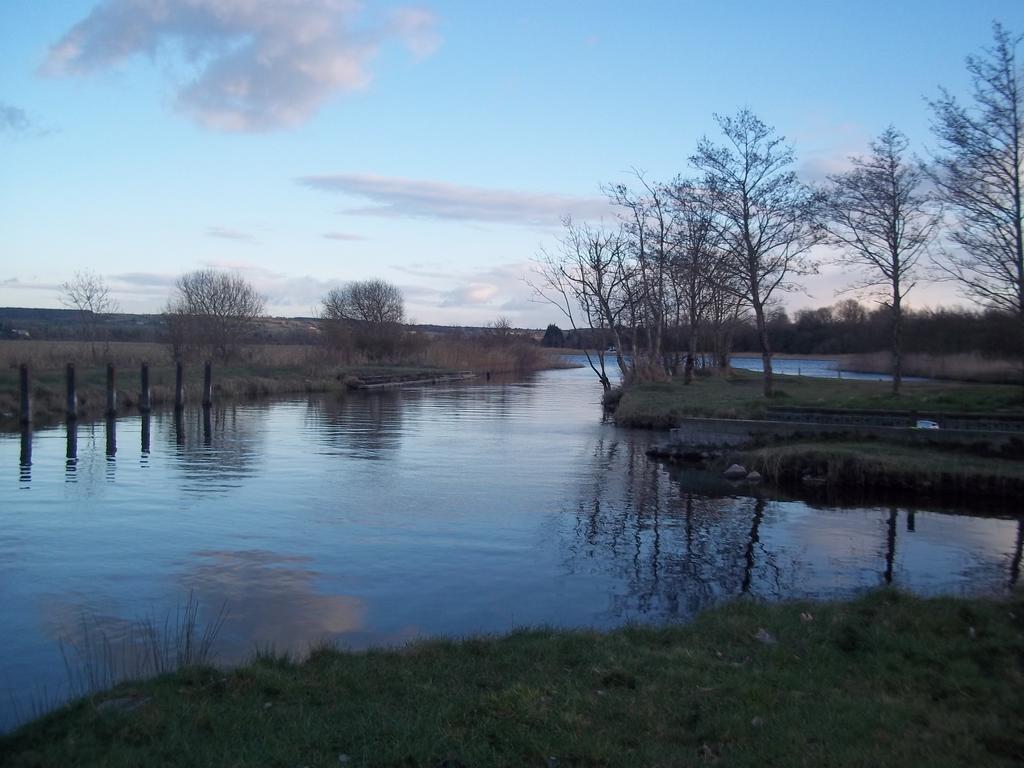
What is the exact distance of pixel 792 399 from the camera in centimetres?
2702

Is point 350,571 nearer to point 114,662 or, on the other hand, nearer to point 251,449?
point 114,662

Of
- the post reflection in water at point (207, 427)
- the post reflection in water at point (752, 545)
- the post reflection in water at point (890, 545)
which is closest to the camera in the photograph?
the post reflection in water at point (752, 545)

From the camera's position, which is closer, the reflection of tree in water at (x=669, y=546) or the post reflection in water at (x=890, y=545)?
the reflection of tree in water at (x=669, y=546)

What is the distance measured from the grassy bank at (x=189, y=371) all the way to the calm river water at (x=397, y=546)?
34.1 ft

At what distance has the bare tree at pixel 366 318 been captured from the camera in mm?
70375

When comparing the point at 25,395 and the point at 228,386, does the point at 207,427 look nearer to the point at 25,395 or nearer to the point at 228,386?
the point at 25,395

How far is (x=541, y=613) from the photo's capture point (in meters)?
9.53

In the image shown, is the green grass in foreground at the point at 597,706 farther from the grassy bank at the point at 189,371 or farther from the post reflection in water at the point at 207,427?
the grassy bank at the point at 189,371

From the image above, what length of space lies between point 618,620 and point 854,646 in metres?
2.74

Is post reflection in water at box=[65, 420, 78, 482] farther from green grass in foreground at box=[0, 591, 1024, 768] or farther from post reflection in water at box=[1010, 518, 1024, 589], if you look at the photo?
post reflection in water at box=[1010, 518, 1024, 589]

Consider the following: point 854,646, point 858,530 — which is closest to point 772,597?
point 854,646

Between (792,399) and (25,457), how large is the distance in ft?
71.7

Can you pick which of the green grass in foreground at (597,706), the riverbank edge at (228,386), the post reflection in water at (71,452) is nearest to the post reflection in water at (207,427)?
the riverbank edge at (228,386)

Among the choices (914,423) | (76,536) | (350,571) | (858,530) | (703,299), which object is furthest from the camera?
(703,299)
